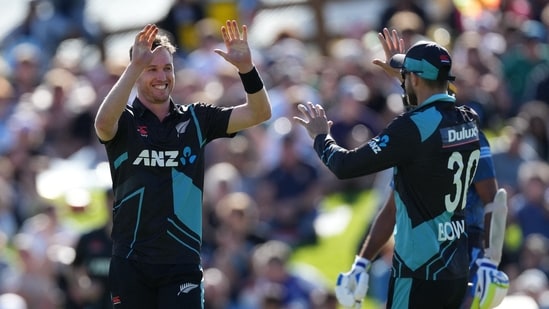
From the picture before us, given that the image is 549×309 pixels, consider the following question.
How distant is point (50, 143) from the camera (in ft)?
65.8

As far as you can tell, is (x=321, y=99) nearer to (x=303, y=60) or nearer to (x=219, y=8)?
(x=303, y=60)

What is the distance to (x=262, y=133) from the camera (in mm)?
18750

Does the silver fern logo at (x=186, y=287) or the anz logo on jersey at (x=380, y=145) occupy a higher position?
the anz logo on jersey at (x=380, y=145)

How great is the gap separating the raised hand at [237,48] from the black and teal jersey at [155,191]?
0.54 metres

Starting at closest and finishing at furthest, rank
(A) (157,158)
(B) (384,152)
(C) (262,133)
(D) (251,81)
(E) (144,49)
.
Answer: (E) (144,49) → (B) (384,152) → (A) (157,158) → (D) (251,81) → (C) (262,133)

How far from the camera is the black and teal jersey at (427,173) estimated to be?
877 centimetres

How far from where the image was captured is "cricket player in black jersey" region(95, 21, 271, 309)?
8.83 metres

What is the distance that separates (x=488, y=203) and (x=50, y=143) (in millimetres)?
11284

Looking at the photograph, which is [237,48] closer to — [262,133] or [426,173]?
[426,173]

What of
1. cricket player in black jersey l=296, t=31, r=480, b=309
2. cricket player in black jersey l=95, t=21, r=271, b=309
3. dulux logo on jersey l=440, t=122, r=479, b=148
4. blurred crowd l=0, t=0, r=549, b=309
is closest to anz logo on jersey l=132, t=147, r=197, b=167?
cricket player in black jersey l=95, t=21, r=271, b=309

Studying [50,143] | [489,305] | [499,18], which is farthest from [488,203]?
[499,18]

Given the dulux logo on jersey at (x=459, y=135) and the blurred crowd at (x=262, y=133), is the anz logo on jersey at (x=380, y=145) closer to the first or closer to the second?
the dulux logo on jersey at (x=459, y=135)

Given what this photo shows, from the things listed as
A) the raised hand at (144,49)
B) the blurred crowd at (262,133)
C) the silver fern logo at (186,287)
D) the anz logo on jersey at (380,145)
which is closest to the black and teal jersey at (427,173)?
the anz logo on jersey at (380,145)

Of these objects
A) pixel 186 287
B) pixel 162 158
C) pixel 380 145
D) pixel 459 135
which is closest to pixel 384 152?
pixel 380 145
